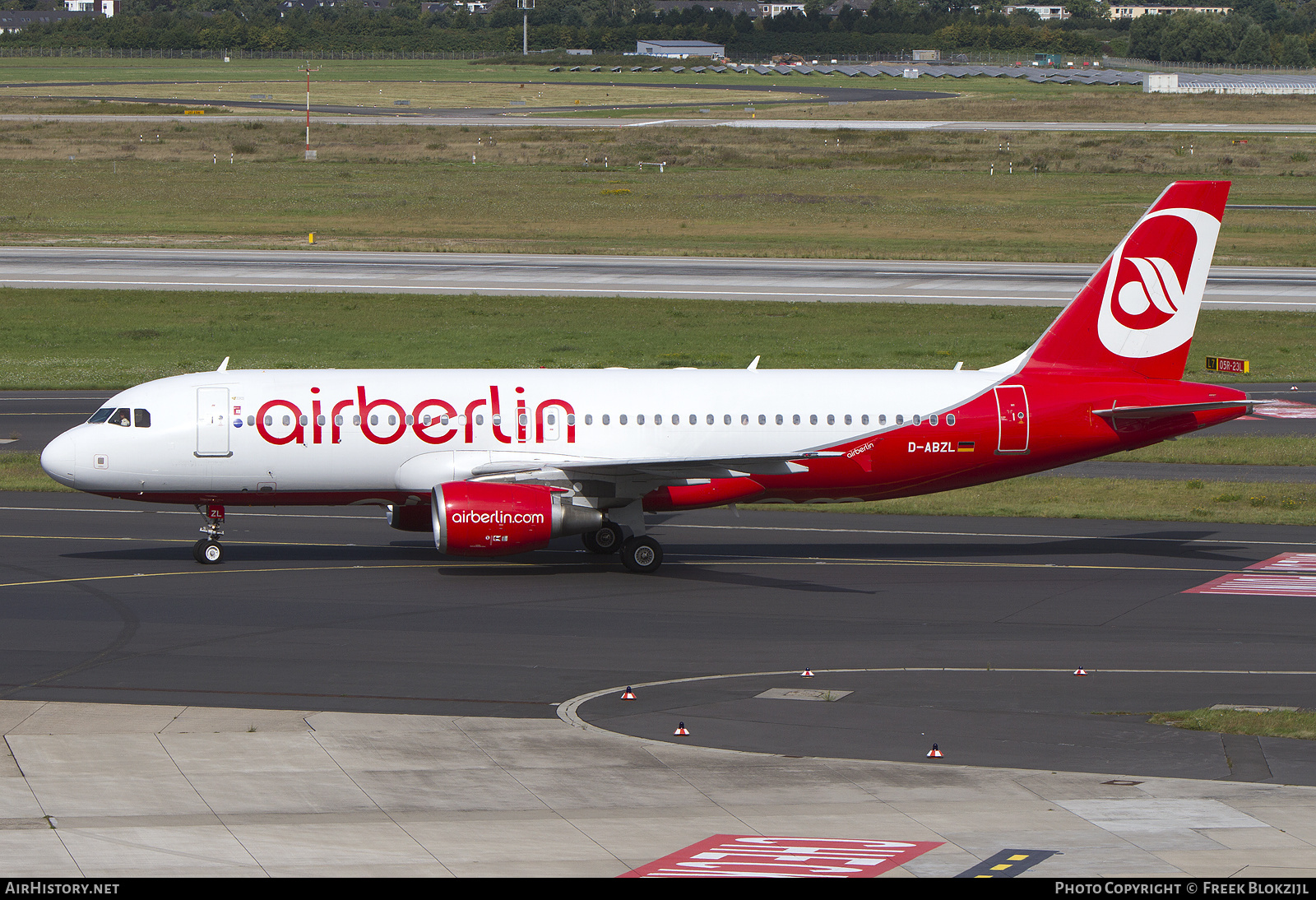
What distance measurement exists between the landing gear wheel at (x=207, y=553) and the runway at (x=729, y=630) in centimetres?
30

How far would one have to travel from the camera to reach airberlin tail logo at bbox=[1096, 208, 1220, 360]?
36.7m

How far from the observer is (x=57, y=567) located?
34.4 meters

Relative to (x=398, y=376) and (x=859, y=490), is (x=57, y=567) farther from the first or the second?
(x=859, y=490)

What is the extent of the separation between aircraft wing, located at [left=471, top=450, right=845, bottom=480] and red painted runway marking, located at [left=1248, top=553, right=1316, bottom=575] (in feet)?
35.0

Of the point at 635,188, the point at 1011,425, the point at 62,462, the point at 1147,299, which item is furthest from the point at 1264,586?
the point at 635,188

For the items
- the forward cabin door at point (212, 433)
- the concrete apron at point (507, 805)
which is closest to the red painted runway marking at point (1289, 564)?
the concrete apron at point (507, 805)

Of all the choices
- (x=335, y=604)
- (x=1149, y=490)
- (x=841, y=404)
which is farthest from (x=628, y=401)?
(x=1149, y=490)

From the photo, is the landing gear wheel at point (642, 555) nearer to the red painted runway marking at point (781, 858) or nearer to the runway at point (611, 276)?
the red painted runway marking at point (781, 858)

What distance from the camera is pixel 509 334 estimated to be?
220 feet

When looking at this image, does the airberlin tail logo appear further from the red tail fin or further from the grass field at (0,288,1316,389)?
the grass field at (0,288,1316,389)

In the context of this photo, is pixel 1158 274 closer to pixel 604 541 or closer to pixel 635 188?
pixel 604 541

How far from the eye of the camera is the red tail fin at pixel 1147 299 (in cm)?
3666

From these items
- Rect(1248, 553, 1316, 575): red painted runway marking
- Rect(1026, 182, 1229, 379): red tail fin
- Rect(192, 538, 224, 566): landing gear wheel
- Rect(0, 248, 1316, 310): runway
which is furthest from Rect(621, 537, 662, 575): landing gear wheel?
Rect(0, 248, 1316, 310): runway

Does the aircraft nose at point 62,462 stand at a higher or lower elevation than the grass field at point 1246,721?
higher
